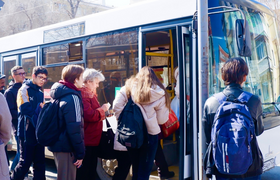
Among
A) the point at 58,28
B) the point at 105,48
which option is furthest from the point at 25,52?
the point at 105,48

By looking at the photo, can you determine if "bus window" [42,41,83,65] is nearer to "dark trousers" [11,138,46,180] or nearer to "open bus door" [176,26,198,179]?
"dark trousers" [11,138,46,180]

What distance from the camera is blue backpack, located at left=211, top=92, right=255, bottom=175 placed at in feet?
8.85

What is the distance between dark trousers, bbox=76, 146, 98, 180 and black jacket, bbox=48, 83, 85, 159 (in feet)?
2.16

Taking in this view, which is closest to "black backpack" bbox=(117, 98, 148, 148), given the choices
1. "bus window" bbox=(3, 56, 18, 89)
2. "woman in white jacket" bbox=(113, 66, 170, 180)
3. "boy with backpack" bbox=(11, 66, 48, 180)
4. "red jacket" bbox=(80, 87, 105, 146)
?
"woman in white jacket" bbox=(113, 66, 170, 180)

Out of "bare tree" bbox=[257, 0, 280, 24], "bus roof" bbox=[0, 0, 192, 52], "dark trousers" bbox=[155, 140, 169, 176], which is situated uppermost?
"bare tree" bbox=[257, 0, 280, 24]

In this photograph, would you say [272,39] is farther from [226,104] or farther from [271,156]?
[226,104]

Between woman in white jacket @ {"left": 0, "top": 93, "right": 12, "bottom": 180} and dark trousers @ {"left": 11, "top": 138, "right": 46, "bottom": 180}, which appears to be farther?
dark trousers @ {"left": 11, "top": 138, "right": 46, "bottom": 180}

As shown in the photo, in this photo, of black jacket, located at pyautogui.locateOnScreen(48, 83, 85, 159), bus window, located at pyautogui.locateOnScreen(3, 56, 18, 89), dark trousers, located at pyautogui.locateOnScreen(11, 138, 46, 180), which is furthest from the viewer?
bus window, located at pyautogui.locateOnScreen(3, 56, 18, 89)

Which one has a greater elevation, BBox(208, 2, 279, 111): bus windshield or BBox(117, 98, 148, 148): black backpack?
BBox(208, 2, 279, 111): bus windshield

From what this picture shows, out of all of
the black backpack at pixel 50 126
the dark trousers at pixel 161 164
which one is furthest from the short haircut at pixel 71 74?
the dark trousers at pixel 161 164

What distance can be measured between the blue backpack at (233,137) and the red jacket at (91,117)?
5.79ft

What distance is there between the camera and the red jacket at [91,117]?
13.6ft

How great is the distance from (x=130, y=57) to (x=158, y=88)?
4.47ft

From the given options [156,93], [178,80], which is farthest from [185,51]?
[156,93]
